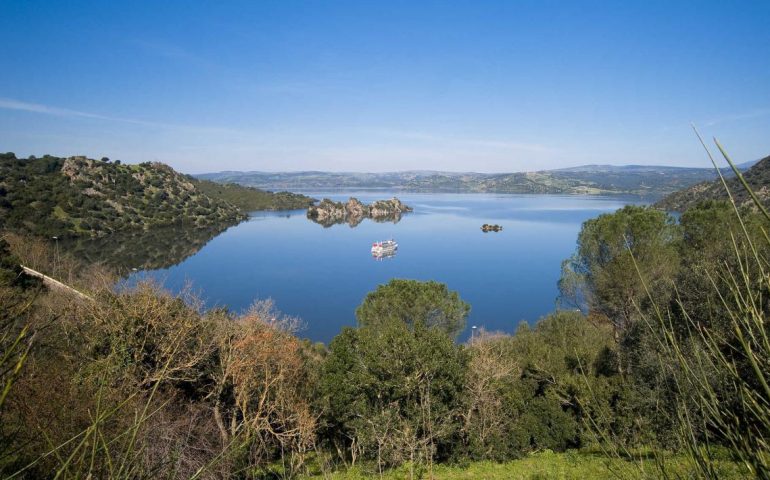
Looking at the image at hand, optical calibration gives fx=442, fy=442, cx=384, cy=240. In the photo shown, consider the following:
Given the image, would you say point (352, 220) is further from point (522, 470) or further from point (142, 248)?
point (522, 470)

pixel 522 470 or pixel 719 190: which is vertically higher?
pixel 719 190

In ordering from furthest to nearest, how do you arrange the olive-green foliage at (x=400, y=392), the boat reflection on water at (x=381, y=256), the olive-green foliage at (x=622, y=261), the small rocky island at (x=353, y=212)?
the small rocky island at (x=353, y=212) < the boat reflection on water at (x=381, y=256) < the olive-green foliage at (x=622, y=261) < the olive-green foliage at (x=400, y=392)

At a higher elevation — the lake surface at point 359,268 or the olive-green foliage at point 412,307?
the olive-green foliage at point 412,307

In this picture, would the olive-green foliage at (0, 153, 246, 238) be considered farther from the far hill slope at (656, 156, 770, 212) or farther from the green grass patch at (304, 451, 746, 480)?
the far hill slope at (656, 156, 770, 212)

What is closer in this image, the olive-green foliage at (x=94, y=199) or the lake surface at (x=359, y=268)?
the lake surface at (x=359, y=268)

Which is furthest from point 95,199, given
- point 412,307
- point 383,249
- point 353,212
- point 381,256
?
point 412,307

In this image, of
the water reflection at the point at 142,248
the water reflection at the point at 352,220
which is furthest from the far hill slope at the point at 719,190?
the water reflection at the point at 142,248

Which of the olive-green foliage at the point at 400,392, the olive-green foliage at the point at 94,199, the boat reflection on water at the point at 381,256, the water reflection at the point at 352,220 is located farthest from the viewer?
the water reflection at the point at 352,220

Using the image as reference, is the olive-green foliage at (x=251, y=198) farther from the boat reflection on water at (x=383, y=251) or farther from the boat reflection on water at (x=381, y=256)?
the boat reflection on water at (x=381, y=256)
